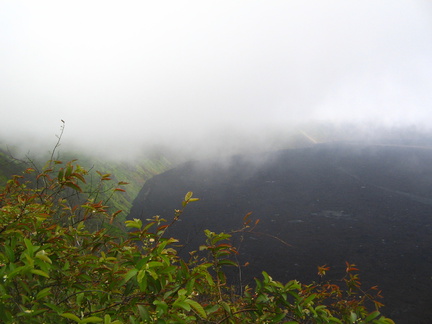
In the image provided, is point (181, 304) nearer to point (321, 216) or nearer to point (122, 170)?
point (321, 216)

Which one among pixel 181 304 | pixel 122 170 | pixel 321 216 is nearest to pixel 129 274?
pixel 181 304

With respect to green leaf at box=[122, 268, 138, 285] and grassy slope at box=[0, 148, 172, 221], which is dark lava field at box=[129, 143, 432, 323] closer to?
grassy slope at box=[0, 148, 172, 221]

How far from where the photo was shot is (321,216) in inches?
3378

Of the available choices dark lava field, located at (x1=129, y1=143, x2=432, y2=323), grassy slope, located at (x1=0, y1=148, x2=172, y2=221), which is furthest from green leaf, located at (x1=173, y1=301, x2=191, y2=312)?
grassy slope, located at (x1=0, y1=148, x2=172, y2=221)

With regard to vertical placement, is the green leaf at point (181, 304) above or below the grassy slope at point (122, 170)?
above

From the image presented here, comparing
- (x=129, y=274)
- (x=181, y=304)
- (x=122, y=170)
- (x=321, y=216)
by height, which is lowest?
(x=321, y=216)

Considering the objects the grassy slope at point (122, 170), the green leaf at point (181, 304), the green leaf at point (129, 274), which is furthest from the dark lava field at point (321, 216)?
the green leaf at point (181, 304)

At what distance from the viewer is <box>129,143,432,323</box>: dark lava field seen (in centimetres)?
5303

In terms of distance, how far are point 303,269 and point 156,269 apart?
5907cm

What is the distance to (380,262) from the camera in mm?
57938

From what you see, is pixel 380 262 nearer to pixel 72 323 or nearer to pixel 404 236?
pixel 404 236

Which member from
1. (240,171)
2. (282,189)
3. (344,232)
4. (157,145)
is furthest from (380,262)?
(157,145)

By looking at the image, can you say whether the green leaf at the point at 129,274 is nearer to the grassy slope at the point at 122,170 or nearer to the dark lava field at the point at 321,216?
the dark lava field at the point at 321,216

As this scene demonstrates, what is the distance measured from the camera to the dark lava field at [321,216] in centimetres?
5303
